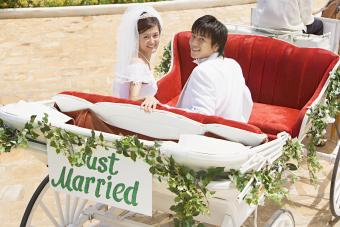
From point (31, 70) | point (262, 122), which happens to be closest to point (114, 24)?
point (31, 70)

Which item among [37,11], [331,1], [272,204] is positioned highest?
[331,1]

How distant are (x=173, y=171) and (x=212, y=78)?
3.37ft

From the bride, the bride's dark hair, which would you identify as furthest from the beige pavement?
the bride's dark hair

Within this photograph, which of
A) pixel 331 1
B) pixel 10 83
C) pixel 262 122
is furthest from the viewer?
pixel 10 83

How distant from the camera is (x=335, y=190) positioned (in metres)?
4.12

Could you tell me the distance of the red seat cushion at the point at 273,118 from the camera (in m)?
4.23

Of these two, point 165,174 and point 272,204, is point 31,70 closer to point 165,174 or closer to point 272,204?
point 272,204

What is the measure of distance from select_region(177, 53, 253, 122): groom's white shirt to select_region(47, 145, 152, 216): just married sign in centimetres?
79

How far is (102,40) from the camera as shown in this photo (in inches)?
366

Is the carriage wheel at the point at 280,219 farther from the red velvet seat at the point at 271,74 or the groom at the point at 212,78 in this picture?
the red velvet seat at the point at 271,74

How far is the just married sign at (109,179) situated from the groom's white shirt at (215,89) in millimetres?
794

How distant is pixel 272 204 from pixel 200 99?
1.49 metres

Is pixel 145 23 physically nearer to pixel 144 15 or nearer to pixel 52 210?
pixel 144 15

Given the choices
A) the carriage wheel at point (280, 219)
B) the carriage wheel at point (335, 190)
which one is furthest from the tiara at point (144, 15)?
the carriage wheel at point (335, 190)
